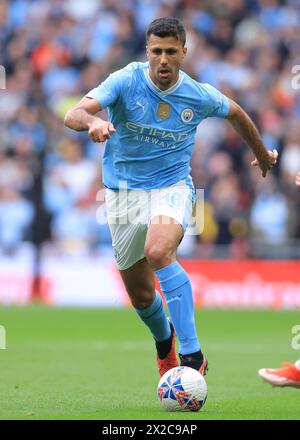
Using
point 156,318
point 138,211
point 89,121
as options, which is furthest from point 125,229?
point 89,121

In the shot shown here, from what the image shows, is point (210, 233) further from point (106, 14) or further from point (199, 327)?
point (106, 14)

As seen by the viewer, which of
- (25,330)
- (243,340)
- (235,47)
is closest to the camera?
(243,340)

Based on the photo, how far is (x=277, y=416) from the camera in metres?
6.43

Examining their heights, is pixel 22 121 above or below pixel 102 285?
above

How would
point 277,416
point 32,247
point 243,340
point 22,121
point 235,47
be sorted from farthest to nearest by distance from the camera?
point 235,47
point 22,121
point 32,247
point 243,340
point 277,416

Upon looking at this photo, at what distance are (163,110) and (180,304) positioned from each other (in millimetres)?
1451

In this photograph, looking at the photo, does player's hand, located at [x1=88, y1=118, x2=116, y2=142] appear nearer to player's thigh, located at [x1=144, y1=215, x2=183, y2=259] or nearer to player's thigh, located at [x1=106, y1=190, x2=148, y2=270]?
player's thigh, located at [x1=144, y1=215, x2=183, y2=259]

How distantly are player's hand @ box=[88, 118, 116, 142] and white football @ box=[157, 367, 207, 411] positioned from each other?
1.60 meters

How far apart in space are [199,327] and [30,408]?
746 cm

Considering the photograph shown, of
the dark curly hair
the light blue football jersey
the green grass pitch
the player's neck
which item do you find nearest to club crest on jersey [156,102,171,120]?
the light blue football jersey

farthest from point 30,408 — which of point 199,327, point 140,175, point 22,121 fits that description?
point 22,121

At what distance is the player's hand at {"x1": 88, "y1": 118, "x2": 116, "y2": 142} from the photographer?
6.45m
